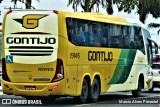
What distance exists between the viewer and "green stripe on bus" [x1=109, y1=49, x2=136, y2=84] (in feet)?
80.7

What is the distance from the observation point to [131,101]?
2414cm

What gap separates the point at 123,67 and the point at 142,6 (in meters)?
21.7

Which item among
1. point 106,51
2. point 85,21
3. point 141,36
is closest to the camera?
point 85,21

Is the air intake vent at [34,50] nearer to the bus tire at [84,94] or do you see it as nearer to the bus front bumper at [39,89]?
the bus front bumper at [39,89]

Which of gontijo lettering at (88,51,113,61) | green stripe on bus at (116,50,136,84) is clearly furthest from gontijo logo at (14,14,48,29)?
green stripe on bus at (116,50,136,84)

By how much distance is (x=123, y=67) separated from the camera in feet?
82.8

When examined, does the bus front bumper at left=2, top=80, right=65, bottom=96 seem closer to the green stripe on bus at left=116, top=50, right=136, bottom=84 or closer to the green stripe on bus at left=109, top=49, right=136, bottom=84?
the green stripe on bus at left=109, top=49, right=136, bottom=84

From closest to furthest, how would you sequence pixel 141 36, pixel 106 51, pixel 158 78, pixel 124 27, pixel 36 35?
pixel 36 35 → pixel 106 51 → pixel 124 27 → pixel 141 36 → pixel 158 78

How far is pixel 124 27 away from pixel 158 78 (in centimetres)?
685

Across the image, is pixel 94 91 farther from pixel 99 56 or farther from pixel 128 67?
pixel 128 67

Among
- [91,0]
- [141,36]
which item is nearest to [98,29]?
[141,36]

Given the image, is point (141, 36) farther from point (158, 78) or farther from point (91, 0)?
point (91, 0)

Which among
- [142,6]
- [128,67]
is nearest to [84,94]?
[128,67]

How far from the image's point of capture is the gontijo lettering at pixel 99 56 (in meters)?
22.3
